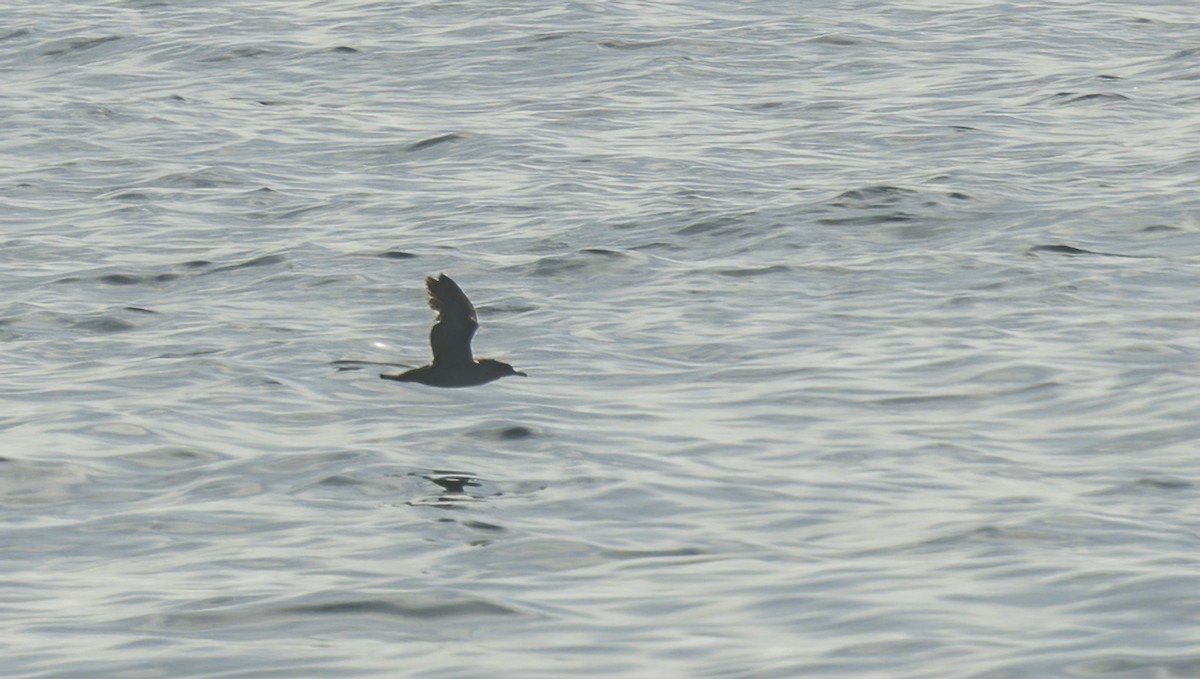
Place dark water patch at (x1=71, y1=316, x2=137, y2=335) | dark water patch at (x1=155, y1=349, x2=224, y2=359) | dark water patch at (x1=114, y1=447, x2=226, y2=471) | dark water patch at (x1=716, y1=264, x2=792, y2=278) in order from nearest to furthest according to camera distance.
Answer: dark water patch at (x1=114, y1=447, x2=226, y2=471) < dark water patch at (x1=155, y1=349, x2=224, y2=359) < dark water patch at (x1=71, y1=316, x2=137, y2=335) < dark water patch at (x1=716, y1=264, x2=792, y2=278)

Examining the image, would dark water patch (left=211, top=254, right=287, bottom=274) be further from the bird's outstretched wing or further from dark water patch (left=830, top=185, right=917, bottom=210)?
dark water patch (left=830, top=185, right=917, bottom=210)

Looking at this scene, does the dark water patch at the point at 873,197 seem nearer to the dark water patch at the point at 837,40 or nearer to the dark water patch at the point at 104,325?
the dark water patch at the point at 104,325

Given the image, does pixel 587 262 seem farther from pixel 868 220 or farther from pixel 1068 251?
pixel 1068 251

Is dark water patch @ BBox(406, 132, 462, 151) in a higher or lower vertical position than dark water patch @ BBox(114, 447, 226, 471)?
lower

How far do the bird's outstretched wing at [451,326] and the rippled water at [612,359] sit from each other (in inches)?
15.4

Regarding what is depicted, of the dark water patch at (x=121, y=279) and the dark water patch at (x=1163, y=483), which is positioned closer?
the dark water patch at (x=1163, y=483)

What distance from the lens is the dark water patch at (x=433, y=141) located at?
A: 2230 cm

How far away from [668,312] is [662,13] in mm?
15361

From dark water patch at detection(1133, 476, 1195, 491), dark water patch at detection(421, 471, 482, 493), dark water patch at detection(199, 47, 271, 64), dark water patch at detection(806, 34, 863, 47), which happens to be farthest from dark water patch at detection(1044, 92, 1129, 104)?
dark water patch at detection(421, 471, 482, 493)

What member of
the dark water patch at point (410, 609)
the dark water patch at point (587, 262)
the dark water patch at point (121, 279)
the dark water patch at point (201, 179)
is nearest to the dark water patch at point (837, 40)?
the dark water patch at point (201, 179)

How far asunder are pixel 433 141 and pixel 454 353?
9.20m

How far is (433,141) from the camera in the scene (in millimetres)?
22469

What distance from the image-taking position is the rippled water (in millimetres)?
9656

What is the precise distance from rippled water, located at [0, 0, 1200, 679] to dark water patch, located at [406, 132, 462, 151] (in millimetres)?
156
